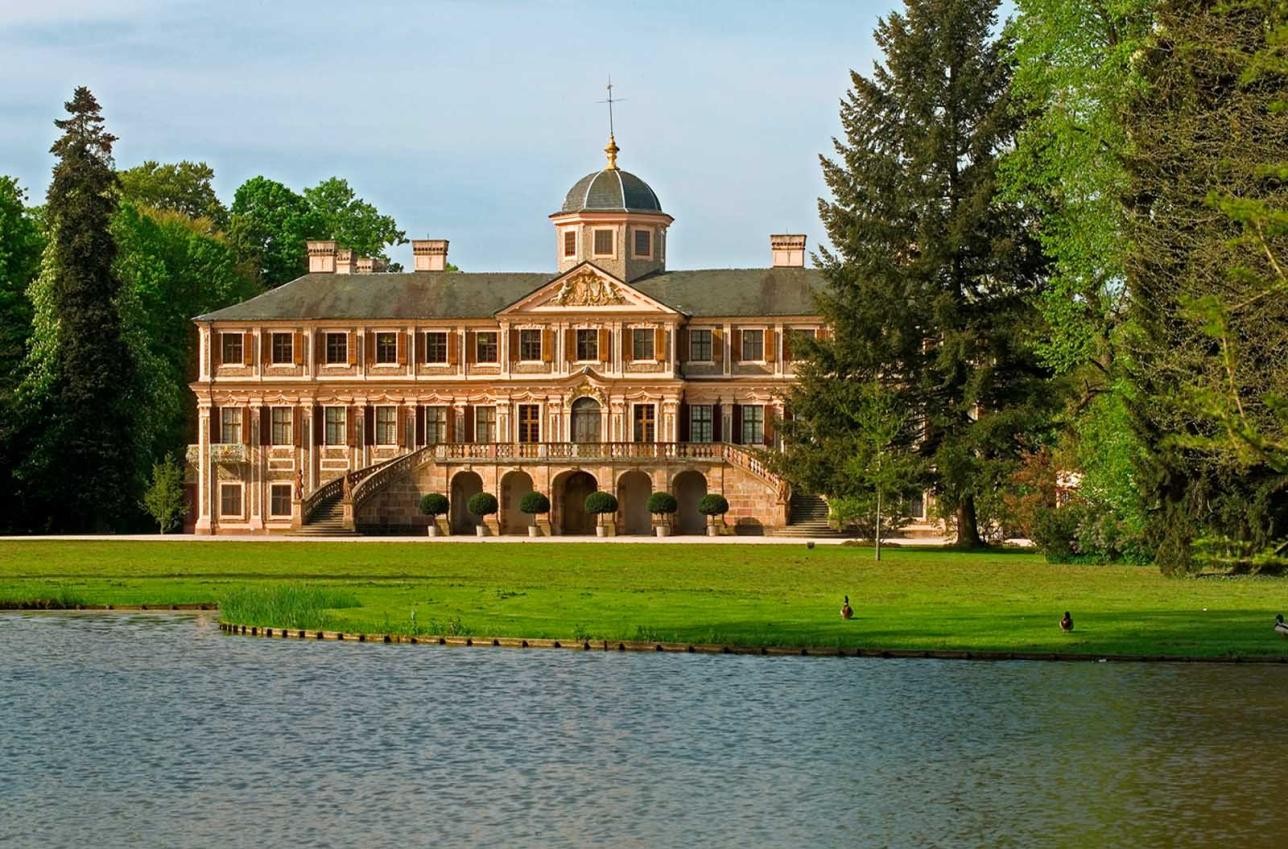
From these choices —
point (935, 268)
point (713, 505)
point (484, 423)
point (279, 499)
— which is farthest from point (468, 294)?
point (935, 268)

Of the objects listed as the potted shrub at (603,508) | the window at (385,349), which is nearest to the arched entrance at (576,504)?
the potted shrub at (603,508)

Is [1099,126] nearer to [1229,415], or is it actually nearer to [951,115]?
[951,115]

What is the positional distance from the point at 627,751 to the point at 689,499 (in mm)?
48262

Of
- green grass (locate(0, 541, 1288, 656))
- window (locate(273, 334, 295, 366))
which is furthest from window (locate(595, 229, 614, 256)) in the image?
green grass (locate(0, 541, 1288, 656))

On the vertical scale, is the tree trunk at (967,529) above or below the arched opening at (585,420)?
below

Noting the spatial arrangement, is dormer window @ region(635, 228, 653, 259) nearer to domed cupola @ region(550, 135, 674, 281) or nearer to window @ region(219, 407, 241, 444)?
domed cupola @ region(550, 135, 674, 281)

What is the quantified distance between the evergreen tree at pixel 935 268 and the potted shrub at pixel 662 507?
11.8 m

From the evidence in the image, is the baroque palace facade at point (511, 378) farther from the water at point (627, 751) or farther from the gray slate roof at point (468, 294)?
the water at point (627, 751)

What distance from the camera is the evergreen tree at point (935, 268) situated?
163ft

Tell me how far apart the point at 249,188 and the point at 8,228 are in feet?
68.4

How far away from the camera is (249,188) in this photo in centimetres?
8944

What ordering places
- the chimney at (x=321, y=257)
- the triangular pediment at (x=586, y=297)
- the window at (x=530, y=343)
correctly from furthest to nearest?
1. the chimney at (x=321, y=257)
2. the window at (x=530, y=343)
3. the triangular pediment at (x=586, y=297)

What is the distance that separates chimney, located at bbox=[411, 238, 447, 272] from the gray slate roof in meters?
1.49

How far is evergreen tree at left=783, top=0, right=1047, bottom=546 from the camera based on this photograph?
163 ft
